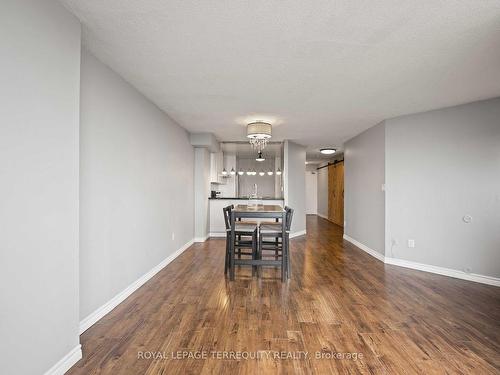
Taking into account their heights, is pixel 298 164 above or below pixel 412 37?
below

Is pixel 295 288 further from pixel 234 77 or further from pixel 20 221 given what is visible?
pixel 20 221

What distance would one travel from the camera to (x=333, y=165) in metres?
9.87

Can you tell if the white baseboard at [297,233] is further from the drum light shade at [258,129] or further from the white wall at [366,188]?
the drum light shade at [258,129]

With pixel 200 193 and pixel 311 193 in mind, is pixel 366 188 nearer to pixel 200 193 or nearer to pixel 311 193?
pixel 200 193

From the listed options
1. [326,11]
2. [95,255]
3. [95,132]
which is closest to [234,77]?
[326,11]

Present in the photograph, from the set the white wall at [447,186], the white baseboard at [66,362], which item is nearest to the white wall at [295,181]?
the white wall at [447,186]

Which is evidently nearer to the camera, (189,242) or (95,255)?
(95,255)

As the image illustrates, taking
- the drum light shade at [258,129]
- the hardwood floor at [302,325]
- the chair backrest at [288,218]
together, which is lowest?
the hardwood floor at [302,325]

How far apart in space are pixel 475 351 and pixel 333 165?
8198 millimetres

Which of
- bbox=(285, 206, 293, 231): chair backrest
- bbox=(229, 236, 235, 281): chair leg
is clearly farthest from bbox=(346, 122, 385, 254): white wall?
bbox=(229, 236, 235, 281): chair leg

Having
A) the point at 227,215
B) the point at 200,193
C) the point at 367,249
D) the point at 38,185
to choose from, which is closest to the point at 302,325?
the point at 227,215

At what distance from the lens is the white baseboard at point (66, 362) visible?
169 cm

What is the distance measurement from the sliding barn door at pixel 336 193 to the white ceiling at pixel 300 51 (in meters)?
5.11

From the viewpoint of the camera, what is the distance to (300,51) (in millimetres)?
2352
